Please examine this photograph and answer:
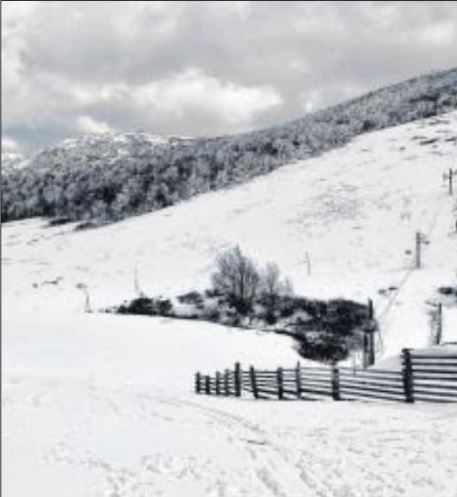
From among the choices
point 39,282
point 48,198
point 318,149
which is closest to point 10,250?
point 39,282

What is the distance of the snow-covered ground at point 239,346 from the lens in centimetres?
1464

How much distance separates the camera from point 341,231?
32.9 m

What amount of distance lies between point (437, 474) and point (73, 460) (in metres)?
5.73

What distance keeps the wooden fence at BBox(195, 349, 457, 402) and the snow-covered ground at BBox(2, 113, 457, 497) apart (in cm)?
72

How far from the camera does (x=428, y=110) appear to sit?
31172 mm

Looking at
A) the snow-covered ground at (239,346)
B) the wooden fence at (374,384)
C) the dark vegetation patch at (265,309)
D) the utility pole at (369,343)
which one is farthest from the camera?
the dark vegetation patch at (265,309)

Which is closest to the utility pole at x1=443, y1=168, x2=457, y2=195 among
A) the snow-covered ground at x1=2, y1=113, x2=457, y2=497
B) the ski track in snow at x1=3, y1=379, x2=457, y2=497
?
the snow-covered ground at x1=2, y1=113, x2=457, y2=497

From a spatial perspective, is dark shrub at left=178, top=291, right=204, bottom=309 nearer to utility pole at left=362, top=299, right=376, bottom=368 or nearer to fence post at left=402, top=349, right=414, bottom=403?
utility pole at left=362, top=299, right=376, bottom=368

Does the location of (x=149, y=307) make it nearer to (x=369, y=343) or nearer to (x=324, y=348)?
(x=324, y=348)

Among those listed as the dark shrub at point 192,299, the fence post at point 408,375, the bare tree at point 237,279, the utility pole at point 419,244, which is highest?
the utility pole at point 419,244

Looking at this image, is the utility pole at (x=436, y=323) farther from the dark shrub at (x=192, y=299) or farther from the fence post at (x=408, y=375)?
the dark shrub at (x=192, y=299)

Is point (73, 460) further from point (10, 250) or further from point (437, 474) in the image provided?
point (10, 250)

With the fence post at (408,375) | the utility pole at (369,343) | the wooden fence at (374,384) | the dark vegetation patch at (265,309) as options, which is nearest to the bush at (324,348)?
the dark vegetation patch at (265,309)

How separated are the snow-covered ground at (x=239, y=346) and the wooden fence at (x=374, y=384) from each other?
2.36 feet
